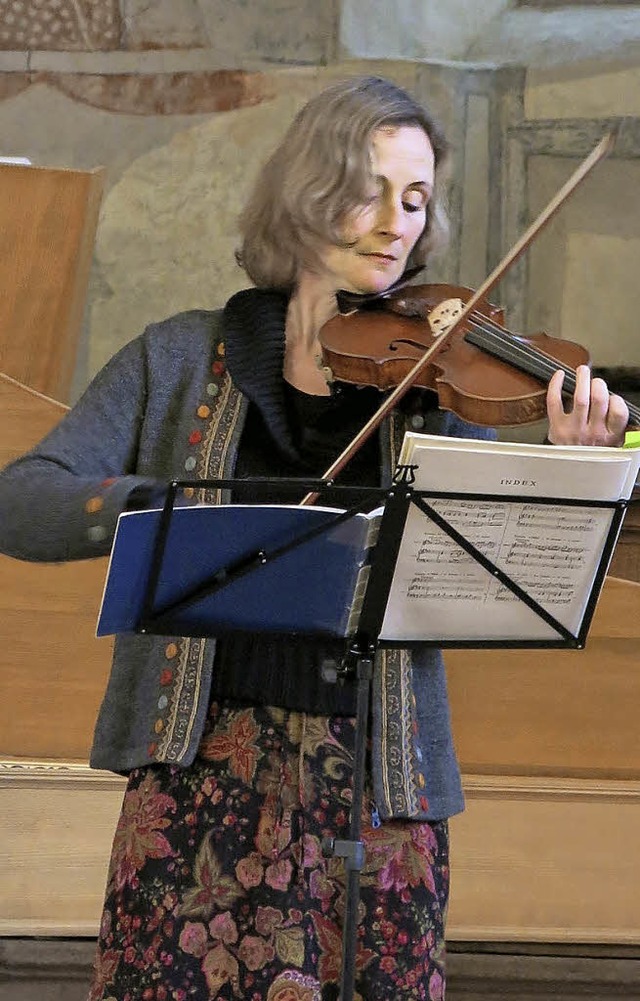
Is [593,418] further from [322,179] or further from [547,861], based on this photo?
[547,861]

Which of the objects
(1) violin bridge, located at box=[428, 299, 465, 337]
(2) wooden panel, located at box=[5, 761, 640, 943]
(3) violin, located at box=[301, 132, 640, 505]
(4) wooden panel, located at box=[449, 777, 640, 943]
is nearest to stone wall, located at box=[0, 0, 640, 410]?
(2) wooden panel, located at box=[5, 761, 640, 943]

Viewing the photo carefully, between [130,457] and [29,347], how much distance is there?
115 cm

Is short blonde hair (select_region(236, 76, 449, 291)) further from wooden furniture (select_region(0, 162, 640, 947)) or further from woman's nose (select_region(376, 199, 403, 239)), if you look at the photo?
wooden furniture (select_region(0, 162, 640, 947))

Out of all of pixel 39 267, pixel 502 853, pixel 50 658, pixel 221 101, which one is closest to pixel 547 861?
pixel 502 853

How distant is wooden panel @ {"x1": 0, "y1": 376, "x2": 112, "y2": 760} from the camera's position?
247 centimetres

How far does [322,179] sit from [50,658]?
109 cm

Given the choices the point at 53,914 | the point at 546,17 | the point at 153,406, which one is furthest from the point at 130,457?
the point at 546,17

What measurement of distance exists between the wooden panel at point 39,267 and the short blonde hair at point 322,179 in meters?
1.00

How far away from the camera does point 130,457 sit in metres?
1.74

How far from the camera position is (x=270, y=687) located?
157 cm

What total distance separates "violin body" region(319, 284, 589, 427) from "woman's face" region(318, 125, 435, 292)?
0.19ft

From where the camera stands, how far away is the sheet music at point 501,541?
1364 millimetres

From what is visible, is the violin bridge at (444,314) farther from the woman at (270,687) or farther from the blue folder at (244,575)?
the blue folder at (244,575)

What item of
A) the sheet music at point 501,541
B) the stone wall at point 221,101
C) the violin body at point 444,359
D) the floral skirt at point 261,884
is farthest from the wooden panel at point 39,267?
the sheet music at point 501,541
